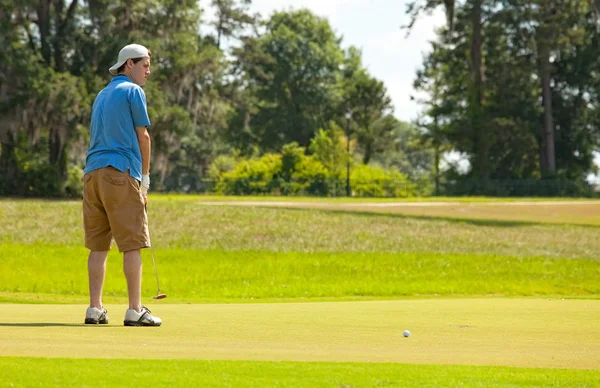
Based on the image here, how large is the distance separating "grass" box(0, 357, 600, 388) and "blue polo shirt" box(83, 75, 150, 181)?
295cm

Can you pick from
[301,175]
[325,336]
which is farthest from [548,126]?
[325,336]

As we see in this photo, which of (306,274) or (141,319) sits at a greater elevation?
Result: (141,319)

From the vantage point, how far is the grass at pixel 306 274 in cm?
1886

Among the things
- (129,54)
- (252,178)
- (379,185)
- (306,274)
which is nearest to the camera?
(129,54)

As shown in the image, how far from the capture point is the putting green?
634cm

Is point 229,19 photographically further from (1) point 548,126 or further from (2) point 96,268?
(2) point 96,268

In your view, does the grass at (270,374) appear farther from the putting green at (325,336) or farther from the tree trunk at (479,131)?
the tree trunk at (479,131)

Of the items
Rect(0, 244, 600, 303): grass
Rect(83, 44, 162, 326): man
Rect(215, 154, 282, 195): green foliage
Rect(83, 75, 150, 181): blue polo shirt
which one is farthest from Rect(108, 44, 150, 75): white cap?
Rect(215, 154, 282, 195): green foliage

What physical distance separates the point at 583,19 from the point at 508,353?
70.4 metres

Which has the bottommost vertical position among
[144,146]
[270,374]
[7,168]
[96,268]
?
[270,374]

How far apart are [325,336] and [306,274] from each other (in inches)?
557

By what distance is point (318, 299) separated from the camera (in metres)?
16.6

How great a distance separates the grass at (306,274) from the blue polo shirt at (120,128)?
8884 millimetres

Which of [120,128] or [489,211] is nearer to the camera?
[120,128]
